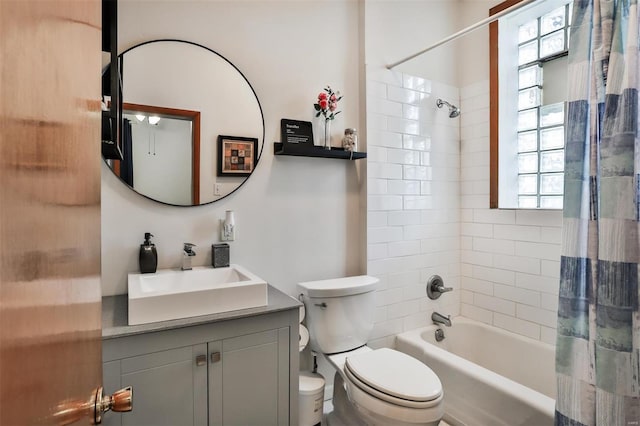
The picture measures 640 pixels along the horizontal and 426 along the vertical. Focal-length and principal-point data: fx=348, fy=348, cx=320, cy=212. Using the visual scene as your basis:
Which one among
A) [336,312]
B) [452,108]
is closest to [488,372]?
[336,312]

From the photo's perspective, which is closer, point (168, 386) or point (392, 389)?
point (168, 386)

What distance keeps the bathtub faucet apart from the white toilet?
683 millimetres

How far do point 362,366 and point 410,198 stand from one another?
123cm

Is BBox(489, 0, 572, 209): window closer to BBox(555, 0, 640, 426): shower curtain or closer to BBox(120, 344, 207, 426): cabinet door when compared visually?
BBox(555, 0, 640, 426): shower curtain

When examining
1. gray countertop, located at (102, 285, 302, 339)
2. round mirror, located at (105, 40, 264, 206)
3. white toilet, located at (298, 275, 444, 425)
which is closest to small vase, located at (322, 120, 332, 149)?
round mirror, located at (105, 40, 264, 206)

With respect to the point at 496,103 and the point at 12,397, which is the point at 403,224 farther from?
the point at 12,397

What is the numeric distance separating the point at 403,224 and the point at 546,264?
91 cm

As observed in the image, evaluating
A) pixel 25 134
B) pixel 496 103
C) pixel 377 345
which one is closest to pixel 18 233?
pixel 25 134

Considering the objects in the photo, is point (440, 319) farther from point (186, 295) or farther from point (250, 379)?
point (186, 295)

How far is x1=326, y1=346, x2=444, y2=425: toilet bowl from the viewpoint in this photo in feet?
4.71

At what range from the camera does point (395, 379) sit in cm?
156

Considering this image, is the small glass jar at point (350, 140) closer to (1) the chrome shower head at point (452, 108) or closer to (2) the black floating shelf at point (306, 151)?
(2) the black floating shelf at point (306, 151)

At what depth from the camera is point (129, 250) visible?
1699 mm

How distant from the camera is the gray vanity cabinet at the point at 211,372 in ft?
4.09
